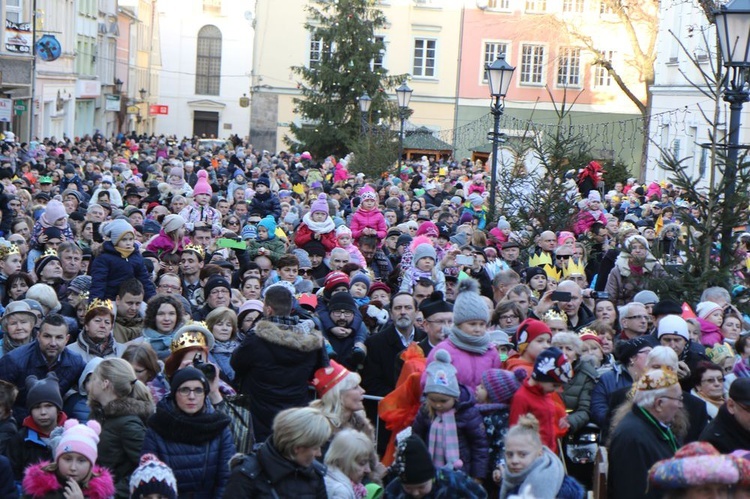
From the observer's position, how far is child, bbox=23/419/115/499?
252 inches

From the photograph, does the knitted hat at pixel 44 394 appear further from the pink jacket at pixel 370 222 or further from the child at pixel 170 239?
the pink jacket at pixel 370 222

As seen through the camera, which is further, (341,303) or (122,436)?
(341,303)

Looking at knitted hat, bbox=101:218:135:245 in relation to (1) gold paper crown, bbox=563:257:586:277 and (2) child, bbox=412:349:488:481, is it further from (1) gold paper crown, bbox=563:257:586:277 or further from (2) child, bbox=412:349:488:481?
(2) child, bbox=412:349:488:481

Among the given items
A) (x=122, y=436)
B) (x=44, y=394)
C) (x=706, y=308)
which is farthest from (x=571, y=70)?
(x=122, y=436)

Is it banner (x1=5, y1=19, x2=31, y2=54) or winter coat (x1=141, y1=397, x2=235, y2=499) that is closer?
winter coat (x1=141, y1=397, x2=235, y2=499)

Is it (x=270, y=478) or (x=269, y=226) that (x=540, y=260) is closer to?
(x=269, y=226)

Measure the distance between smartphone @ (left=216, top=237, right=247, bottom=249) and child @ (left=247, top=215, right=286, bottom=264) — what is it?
93mm

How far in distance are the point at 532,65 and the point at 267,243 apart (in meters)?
47.3

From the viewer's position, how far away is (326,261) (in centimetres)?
1491

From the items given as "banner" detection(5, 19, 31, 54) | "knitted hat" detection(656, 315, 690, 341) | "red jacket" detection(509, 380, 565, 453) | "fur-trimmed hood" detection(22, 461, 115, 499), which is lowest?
"fur-trimmed hood" detection(22, 461, 115, 499)

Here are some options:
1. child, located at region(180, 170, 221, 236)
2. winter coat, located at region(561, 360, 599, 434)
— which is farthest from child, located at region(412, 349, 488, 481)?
child, located at region(180, 170, 221, 236)

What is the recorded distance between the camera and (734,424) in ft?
21.7

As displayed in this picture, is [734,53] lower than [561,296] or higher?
higher

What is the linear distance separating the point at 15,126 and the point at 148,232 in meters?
33.5
